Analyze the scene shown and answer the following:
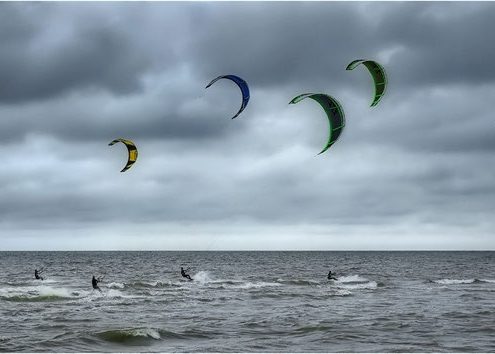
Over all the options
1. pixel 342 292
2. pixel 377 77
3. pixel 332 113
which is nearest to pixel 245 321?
pixel 332 113

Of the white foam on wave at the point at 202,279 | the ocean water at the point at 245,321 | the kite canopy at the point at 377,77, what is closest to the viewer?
the ocean water at the point at 245,321

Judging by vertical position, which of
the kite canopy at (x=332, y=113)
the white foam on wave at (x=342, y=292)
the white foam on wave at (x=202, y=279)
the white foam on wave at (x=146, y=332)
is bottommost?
the white foam on wave at (x=146, y=332)

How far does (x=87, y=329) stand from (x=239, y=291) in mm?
20367

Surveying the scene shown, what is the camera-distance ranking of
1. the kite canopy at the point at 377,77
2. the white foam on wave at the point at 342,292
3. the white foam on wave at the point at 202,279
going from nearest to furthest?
the kite canopy at the point at 377,77 < the white foam on wave at the point at 342,292 < the white foam on wave at the point at 202,279

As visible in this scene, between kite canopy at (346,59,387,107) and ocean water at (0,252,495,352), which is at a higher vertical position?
kite canopy at (346,59,387,107)

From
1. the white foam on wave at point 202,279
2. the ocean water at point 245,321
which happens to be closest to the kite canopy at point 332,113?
the ocean water at point 245,321

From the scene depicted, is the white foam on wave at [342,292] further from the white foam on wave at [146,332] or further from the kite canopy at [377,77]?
the kite canopy at [377,77]

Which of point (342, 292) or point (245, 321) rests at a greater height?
point (342, 292)

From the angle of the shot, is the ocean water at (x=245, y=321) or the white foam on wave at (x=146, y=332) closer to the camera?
the ocean water at (x=245, y=321)

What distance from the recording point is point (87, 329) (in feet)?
77.4

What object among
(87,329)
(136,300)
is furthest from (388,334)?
(136,300)

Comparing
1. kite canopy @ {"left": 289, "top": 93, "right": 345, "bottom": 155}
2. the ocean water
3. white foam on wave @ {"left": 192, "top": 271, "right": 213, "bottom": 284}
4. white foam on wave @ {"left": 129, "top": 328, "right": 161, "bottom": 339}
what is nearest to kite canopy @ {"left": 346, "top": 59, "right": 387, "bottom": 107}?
kite canopy @ {"left": 289, "top": 93, "right": 345, "bottom": 155}

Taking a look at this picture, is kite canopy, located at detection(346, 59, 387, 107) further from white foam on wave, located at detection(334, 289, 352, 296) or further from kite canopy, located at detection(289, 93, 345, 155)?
white foam on wave, located at detection(334, 289, 352, 296)

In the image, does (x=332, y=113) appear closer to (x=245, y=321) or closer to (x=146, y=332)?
(x=245, y=321)
